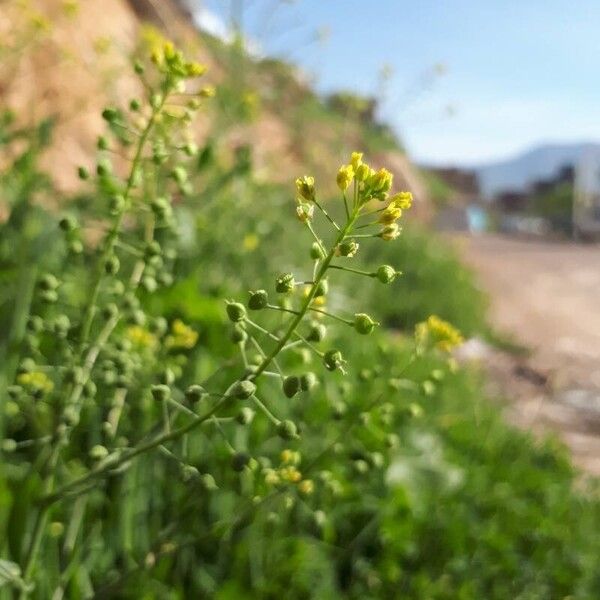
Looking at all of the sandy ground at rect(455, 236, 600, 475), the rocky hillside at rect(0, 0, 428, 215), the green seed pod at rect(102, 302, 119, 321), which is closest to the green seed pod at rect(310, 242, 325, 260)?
the green seed pod at rect(102, 302, 119, 321)

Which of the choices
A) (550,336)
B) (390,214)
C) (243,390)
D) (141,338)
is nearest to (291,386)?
(243,390)

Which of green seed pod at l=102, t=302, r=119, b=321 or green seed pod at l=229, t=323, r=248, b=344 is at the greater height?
green seed pod at l=102, t=302, r=119, b=321

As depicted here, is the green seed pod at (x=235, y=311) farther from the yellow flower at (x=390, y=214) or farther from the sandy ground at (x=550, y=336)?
the sandy ground at (x=550, y=336)

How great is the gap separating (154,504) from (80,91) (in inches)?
148

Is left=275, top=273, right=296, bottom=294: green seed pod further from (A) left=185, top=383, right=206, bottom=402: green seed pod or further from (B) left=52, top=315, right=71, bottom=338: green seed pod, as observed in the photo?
(B) left=52, top=315, right=71, bottom=338: green seed pod

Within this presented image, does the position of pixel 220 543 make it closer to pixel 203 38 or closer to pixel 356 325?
pixel 356 325

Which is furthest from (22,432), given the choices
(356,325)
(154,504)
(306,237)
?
Answer: (306,237)

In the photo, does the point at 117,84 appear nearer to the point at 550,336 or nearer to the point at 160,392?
the point at 550,336

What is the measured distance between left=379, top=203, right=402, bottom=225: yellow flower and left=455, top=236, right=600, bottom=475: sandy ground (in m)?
2.72

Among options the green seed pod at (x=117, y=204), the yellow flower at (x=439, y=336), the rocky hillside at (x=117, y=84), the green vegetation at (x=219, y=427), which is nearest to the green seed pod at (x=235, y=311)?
the green vegetation at (x=219, y=427)

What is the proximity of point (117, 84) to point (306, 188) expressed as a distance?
152 inches

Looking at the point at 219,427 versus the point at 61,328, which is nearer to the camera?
the point at 219,427

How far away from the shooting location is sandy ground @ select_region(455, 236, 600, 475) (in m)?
3.80

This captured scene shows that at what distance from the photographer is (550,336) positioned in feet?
20.7
